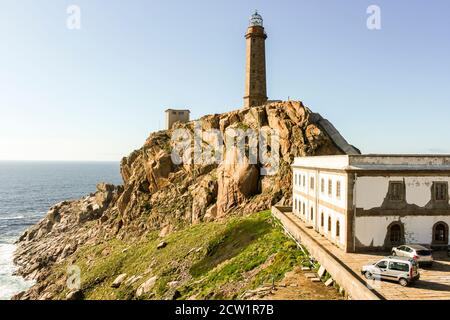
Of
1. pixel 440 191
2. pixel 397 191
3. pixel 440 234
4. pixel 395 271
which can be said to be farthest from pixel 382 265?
pixel 440 191

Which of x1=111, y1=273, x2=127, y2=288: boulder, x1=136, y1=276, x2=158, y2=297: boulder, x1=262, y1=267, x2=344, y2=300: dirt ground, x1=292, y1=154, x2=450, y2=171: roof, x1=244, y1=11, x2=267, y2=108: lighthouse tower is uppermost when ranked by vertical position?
x1=244, y1=11, x2=267, y2=108: lighthouse tower

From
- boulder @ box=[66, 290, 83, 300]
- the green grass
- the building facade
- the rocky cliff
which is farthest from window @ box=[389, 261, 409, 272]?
the building facade

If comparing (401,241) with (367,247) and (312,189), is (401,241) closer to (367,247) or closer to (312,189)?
(367,247)

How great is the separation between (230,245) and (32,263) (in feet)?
158

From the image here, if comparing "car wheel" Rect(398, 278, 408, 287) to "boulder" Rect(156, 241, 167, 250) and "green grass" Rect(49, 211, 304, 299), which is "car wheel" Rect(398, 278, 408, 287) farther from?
"boulder" Rect(156, 241, 167, 250)

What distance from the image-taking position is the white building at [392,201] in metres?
31.4

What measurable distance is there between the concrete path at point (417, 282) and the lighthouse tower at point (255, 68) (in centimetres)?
4908

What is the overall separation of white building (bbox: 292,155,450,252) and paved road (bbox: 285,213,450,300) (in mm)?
1455

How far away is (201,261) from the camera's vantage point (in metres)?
44.7

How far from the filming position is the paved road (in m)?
21.7

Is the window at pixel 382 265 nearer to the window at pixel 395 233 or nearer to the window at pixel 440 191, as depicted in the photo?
the window at pixel 395 233

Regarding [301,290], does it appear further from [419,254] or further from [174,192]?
[174,192]

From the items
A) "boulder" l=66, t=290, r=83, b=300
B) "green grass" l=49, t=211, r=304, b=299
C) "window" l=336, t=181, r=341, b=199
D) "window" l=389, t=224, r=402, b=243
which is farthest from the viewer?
"boulder" l=66, t=290, r=83, b=300
